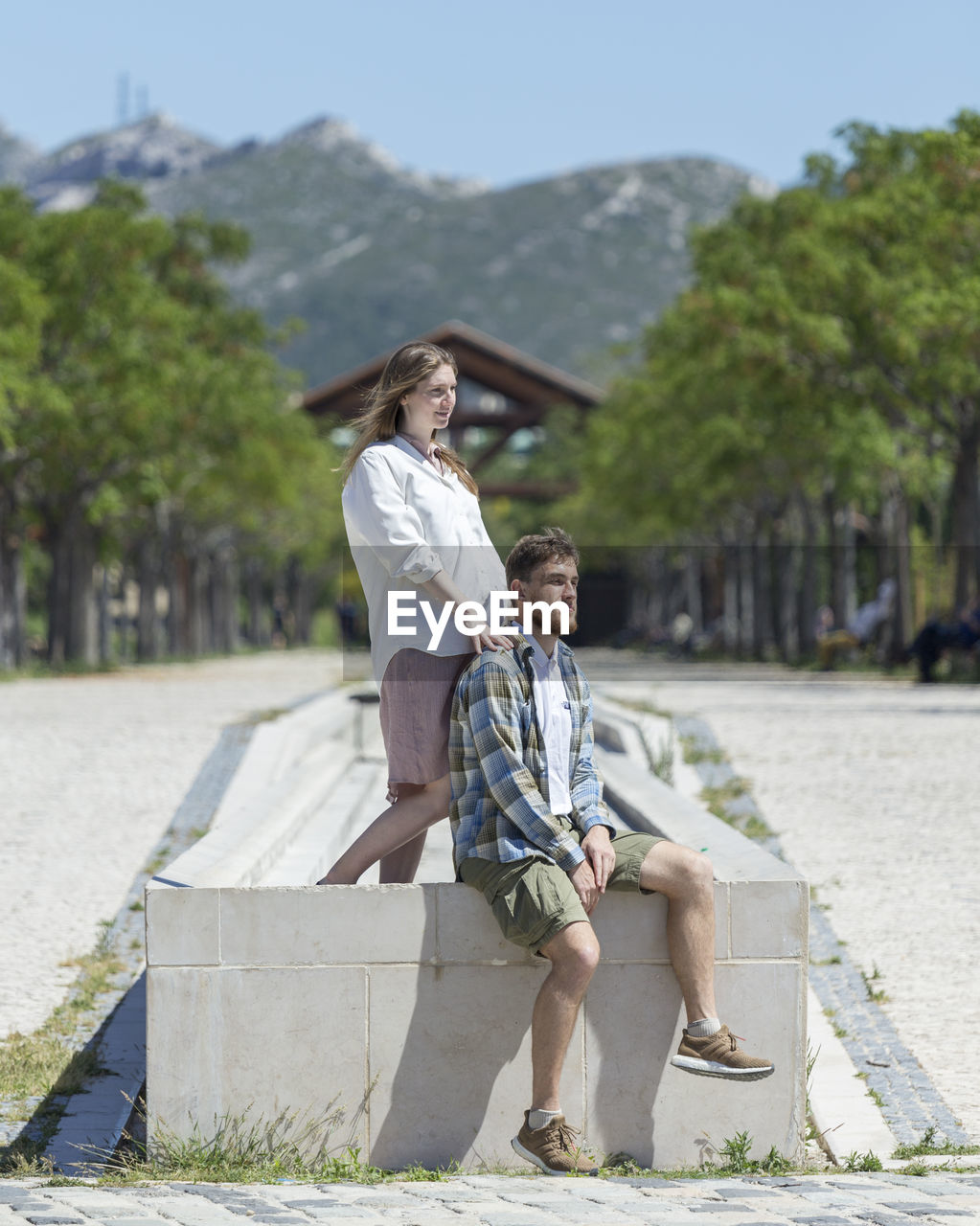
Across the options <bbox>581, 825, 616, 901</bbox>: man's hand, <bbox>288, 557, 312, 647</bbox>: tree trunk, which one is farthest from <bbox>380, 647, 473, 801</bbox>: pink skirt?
<bbox>288, 557, 312, 647</bbox>: tree trunk

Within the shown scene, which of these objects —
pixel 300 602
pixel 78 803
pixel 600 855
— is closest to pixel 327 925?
pixel 600 855

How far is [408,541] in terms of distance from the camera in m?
5.43

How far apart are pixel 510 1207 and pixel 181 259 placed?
133 ft

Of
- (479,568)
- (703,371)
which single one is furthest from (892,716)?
(703,371)

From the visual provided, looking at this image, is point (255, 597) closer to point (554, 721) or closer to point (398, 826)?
point (398, 826)

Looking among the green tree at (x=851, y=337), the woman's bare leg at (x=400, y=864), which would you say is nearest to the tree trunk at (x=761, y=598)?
the green tree at (x=851, y=337)

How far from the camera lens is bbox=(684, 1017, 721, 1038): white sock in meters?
5.08

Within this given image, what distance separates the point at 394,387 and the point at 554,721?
1.21 metres

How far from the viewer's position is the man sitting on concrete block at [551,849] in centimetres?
503

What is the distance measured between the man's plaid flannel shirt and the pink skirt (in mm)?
151

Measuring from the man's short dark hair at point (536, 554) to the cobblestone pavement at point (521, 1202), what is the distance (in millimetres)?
1752

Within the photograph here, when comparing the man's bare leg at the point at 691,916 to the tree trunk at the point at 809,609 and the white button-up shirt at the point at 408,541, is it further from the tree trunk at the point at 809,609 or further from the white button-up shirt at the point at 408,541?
the tree trunk at the point at 809,609

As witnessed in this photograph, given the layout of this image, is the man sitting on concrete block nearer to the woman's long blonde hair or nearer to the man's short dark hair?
the man's short dark hair

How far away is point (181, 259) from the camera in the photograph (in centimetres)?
4306
